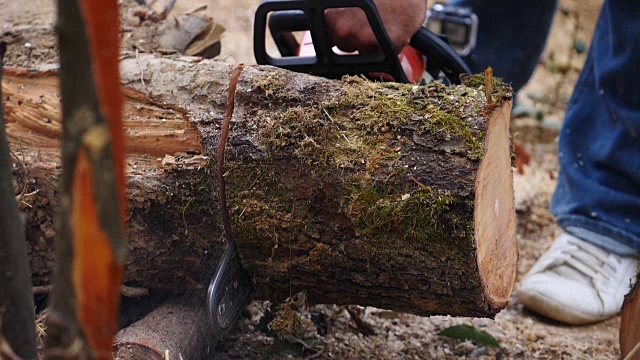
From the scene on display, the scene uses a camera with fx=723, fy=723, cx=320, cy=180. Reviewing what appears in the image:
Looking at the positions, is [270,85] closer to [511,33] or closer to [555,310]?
[555,310]

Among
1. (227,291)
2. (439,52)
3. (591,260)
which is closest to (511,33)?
(591,260)

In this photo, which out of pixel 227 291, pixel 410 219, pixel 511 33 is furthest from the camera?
pixel 511 33

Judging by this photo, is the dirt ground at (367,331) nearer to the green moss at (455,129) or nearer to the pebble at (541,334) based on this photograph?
the pebble at (541,334)

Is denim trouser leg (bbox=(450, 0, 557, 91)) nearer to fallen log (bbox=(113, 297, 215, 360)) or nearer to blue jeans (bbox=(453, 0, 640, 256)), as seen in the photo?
blue jeans (bbox=(453, 0, 640, 256))

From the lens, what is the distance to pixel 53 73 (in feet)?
5.06

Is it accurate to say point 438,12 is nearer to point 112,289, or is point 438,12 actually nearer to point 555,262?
point 555,262

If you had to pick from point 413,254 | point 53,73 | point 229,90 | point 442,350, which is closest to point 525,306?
point 442,350

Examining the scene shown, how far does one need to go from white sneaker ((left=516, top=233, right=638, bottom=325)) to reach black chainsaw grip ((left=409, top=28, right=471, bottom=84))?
0.69m

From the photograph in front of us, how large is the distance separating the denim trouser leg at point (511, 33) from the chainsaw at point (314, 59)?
1.14 metres

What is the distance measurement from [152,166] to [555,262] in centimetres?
128

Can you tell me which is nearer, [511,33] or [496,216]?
[496,216]

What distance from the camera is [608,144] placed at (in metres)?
2.09

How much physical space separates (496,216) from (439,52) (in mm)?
517

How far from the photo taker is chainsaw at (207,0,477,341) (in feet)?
4.45
